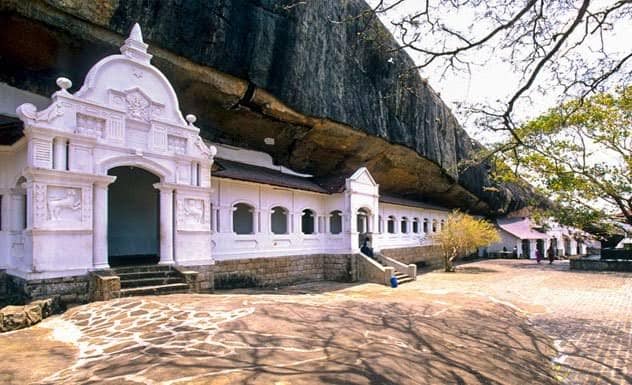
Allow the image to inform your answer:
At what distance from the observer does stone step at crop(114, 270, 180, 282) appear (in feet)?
32.5

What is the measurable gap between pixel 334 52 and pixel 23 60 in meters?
11.0

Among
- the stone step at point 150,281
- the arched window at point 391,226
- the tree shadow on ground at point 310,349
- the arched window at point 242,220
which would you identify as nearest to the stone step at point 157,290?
the stone step at point 150,281

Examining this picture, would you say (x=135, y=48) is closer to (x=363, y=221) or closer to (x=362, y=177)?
(x=362, y=177)

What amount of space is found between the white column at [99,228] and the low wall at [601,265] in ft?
89.4

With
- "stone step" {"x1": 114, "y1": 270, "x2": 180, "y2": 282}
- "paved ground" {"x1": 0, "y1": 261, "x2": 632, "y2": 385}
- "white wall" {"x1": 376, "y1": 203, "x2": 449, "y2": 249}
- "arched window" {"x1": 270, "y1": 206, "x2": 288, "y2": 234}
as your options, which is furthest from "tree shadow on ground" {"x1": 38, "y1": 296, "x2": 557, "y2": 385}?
"white wall" {"x1": 376, "y1": 203, "x2": 449, "y2": 249}

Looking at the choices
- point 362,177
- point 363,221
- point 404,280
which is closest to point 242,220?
point 362,177

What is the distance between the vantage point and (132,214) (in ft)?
50.3

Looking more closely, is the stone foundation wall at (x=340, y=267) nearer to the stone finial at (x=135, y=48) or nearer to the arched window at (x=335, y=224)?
the arched window at (x=335, y=224)

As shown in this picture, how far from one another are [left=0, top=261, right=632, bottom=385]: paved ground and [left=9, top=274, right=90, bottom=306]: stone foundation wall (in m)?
0.88

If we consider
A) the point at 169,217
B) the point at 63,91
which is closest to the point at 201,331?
the point at 169,217

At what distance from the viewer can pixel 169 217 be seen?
11242mm

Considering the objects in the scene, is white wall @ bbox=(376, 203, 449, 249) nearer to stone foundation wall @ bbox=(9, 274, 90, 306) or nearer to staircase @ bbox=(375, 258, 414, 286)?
staircase @ bbox=(375, 258, 414, 286)

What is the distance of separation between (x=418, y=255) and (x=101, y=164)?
70.5 ft

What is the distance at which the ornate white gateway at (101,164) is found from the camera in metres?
8.72
